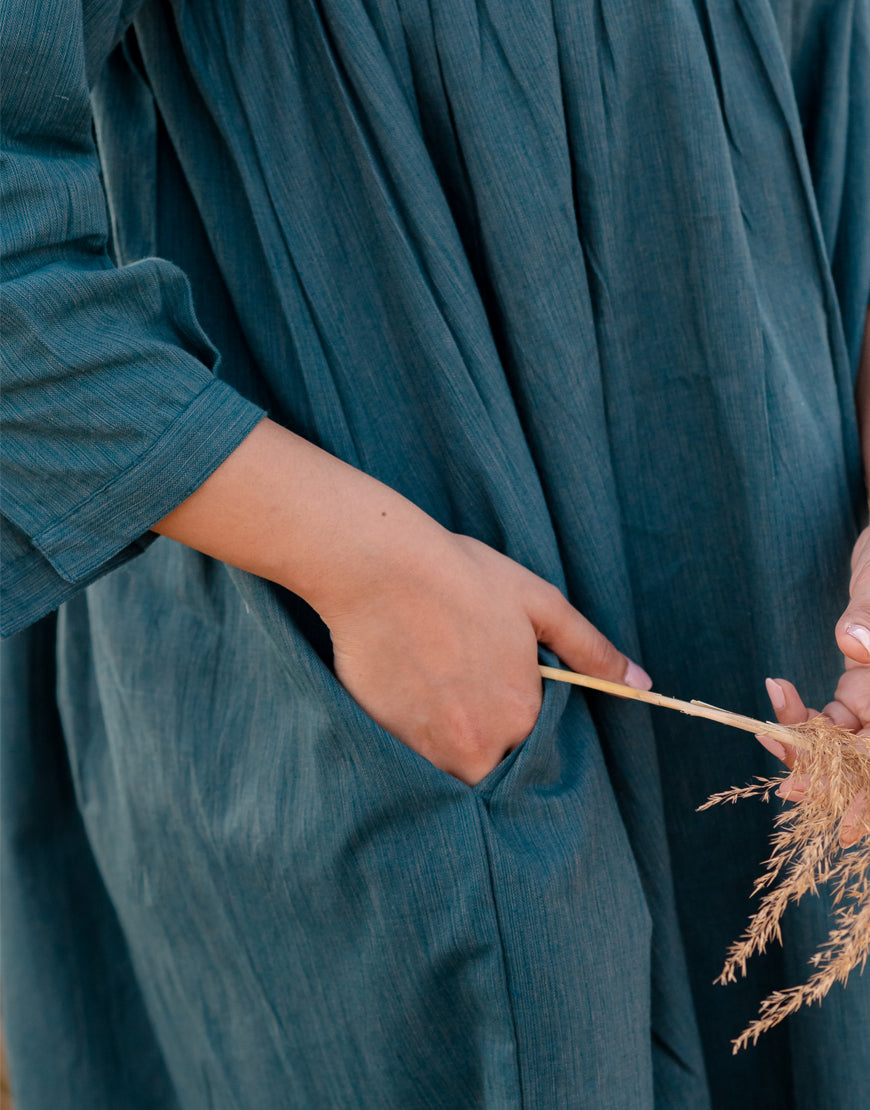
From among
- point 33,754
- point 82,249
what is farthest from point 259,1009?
point 82,249

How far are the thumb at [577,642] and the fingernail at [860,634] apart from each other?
0.21 meters

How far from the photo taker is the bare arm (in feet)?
2.40

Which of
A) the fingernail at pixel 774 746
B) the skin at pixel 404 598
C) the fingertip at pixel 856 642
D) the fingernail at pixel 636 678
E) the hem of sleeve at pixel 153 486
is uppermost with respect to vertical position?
the hem of sleeve at pixel 153 486

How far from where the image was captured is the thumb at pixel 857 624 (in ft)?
2.47

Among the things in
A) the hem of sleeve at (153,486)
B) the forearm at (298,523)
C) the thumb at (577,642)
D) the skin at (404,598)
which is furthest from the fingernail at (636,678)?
the hem of sleeve at (153,486)

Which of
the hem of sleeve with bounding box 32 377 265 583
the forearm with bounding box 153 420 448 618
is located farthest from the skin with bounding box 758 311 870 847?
the hem of sleeve with bounding box 32 377 265 583

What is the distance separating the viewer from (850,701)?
31.5 inches

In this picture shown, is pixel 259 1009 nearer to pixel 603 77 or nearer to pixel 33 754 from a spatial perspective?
pixel 33 754

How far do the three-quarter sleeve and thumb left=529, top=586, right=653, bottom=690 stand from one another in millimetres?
304

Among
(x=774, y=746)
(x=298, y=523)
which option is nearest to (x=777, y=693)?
(x=774, y=746)

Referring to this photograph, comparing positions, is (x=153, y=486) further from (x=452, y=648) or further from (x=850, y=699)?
(x=850, y=699)

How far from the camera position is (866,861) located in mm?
765

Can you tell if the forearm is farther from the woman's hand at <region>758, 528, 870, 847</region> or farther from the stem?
the woman's hand at <region>758, 528, 870, 847</region>

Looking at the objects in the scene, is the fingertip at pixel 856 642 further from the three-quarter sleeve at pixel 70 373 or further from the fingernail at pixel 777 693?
the three-quarter sleeve at pixel 70 373
